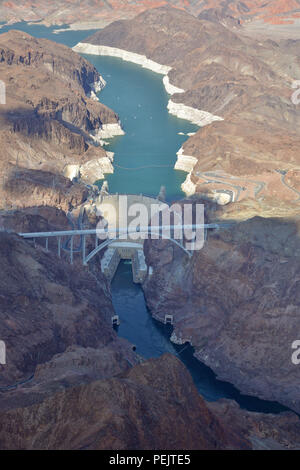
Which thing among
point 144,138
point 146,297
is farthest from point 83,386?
point 144,138

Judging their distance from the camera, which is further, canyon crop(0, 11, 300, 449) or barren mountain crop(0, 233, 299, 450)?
canyon crop(0, 11, 300, 449)

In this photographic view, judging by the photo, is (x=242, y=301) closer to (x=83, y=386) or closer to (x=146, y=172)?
(x=83, y=386)

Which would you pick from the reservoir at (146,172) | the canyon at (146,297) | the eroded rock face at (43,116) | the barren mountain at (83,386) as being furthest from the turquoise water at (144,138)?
the barren mountain at (83,386)

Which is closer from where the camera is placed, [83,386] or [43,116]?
[83,386]

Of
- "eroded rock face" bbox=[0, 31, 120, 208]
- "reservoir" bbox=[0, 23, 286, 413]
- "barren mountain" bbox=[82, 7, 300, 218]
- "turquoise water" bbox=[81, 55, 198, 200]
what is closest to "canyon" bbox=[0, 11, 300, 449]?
"eroded rock face" bbox=[0, 31, 120, 208]

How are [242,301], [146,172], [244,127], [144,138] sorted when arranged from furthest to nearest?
[144,138] → [244,127] → [146,172] → [242,301]

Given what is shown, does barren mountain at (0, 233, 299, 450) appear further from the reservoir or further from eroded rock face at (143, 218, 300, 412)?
eroded rock face at (143, 218, 300, 412)
